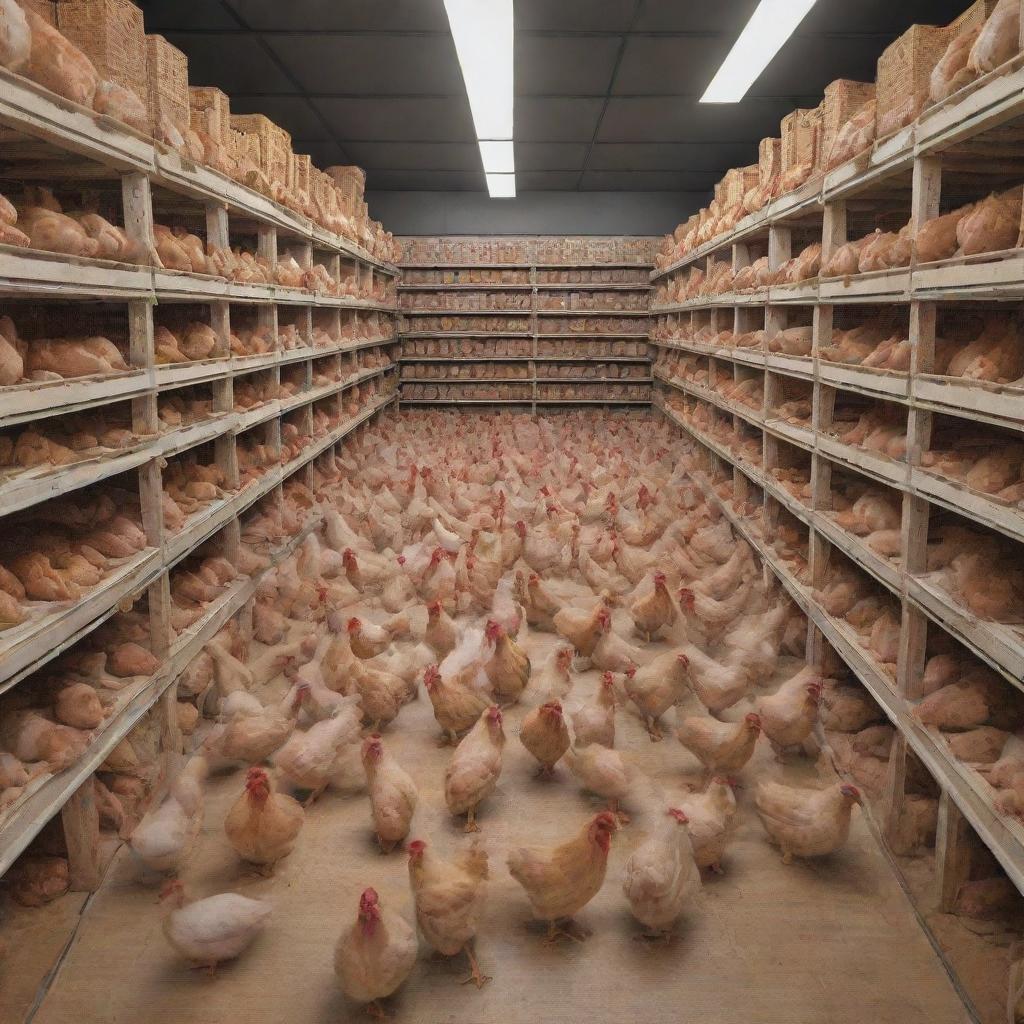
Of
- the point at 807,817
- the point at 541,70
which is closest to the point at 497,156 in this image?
the point at 541,70

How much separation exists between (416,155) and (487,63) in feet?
13.1

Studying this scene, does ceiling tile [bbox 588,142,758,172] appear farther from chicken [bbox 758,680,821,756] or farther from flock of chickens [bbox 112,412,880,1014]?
chicken [bbox 758,680,821,756]

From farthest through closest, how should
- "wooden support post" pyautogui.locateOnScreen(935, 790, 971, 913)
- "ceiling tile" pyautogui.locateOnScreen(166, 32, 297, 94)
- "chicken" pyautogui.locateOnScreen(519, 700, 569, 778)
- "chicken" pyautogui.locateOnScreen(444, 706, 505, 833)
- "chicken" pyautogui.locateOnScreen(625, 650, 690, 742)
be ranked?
"ceiling tile" pyautogui.locateOnScreen(166, 32, 297, 94)
"chicken" pyautogui.locateOnScreen(625, 650, 690, 742)
"chicken" pyautogui.locateOnScreen(519, 700, 569, 778)
"chicken" pyautogui.locateOnScreen(444, 706, 505, 833)
"wooden support post" pyautogui.locateOnScreen(935, 790, 971, 913)

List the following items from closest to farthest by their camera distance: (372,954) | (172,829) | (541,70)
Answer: (372,954), (172,829), (541,70)

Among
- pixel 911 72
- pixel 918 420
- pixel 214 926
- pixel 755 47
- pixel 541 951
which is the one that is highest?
pixel 755 47

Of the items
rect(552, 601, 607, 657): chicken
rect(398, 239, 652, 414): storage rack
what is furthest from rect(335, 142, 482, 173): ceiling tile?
rect(552, 601, 607, 657): chicken

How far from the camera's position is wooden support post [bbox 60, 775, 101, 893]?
10.3ft

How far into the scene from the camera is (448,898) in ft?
8.92

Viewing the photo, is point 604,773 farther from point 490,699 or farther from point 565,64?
point 565,64

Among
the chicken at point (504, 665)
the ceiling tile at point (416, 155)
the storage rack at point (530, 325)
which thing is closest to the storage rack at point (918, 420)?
the chicken at point (504, 665)

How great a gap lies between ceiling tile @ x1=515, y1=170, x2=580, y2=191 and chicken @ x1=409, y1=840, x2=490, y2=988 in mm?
→ 10919

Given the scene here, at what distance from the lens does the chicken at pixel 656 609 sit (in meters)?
5.22

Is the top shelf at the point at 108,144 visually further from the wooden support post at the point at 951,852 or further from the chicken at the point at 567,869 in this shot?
the wooden support post at the point at 951,852

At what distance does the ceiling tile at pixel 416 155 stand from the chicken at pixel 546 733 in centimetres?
839
